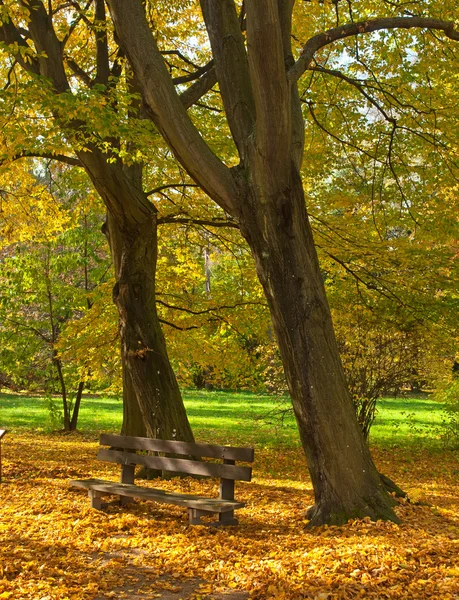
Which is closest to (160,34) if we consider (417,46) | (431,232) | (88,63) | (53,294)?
(88,63)

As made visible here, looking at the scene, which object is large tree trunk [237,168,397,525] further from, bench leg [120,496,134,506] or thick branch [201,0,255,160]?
bench leg [120,496,134,506]

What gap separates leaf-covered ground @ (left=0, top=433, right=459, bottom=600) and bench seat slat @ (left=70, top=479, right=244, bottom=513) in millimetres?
242

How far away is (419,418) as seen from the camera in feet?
72.2

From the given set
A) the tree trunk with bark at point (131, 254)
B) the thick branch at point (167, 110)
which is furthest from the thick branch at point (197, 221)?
the thick branch at point (167, 110)

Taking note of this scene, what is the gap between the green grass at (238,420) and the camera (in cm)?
1683

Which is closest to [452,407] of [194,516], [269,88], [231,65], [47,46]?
[194,516]

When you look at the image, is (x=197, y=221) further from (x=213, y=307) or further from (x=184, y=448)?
(x=184, y=448)

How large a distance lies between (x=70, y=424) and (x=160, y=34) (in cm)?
1036

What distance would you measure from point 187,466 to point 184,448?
0.72 ft

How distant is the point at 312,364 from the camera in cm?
Result: 660

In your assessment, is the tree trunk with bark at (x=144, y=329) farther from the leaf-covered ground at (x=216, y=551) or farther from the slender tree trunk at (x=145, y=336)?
the leaf-covered ground at (x=216, y=551)

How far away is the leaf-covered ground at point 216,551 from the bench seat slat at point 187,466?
20.3 inches

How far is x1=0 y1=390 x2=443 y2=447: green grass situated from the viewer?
663 inches

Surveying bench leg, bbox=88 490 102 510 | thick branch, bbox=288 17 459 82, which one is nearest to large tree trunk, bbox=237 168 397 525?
thick branch, bbox=288 17 459 82
